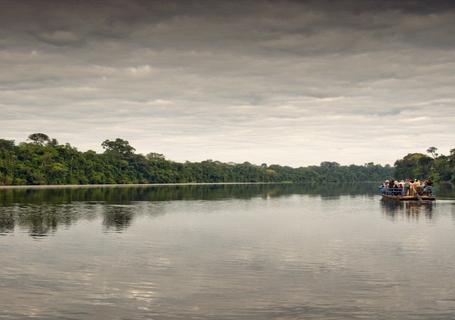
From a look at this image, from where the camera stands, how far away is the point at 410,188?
87.2m

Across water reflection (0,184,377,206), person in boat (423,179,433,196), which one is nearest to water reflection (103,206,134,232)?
water reflection (0,184,377,206)

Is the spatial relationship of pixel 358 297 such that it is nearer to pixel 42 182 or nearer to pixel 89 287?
pixel 89 287

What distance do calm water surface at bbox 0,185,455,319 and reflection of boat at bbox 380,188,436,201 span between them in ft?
123

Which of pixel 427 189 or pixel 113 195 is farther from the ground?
pixel 427 189

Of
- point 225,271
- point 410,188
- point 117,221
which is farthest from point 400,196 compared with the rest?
point 225,271

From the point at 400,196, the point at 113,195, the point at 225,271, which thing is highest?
the point at 400,196

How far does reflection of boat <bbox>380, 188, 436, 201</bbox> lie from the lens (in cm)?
8244

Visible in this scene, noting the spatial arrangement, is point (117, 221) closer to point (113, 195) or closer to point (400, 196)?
point (400, 196)

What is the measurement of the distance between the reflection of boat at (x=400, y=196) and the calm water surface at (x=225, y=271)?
37.5 m

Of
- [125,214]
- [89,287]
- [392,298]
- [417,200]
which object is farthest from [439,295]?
[417,200]

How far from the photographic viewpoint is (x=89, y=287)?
2238cm

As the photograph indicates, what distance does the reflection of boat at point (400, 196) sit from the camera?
82.4 meters

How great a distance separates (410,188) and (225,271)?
67.8 meters

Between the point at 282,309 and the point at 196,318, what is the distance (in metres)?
3.18
